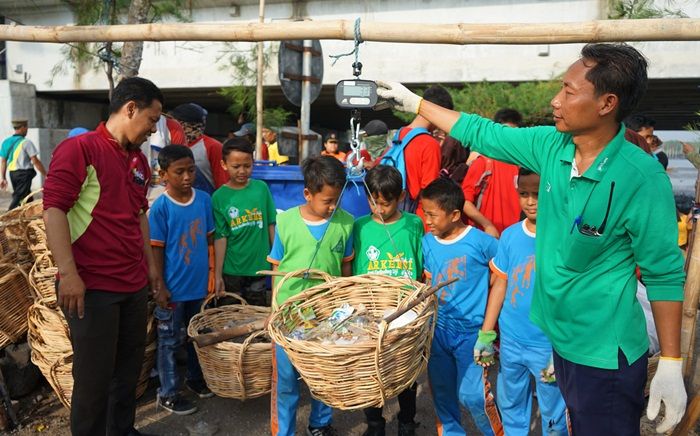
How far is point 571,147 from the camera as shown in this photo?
197 centimetres

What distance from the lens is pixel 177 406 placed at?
353 centimetres

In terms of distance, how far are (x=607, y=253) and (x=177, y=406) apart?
9.45 ft

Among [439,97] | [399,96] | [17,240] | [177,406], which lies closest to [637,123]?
[439,97]

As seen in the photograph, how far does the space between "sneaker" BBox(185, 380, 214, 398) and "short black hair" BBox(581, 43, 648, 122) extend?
3155 millimetres

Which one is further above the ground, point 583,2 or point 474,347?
point 583,2

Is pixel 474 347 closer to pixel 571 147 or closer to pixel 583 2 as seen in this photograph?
pixel 571 147

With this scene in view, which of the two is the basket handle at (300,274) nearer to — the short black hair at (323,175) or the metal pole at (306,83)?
the short black hair at (323,175)

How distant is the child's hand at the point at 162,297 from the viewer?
3.28 metres

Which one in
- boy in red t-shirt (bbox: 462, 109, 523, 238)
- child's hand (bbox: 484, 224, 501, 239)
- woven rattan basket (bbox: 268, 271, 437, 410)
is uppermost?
boy in red t-shirt (bbox: 462, 109, 523, 238)

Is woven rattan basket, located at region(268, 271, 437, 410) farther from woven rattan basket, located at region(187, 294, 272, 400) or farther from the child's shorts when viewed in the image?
the child's shorts

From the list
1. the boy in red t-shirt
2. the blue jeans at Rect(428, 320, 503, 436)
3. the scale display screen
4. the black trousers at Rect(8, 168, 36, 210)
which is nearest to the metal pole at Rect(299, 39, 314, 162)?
the boy in red t-shirt

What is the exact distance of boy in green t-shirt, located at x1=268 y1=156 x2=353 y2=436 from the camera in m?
2.90

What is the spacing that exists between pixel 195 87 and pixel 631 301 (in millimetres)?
16105

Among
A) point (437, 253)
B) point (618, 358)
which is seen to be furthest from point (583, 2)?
point (618, 358)
